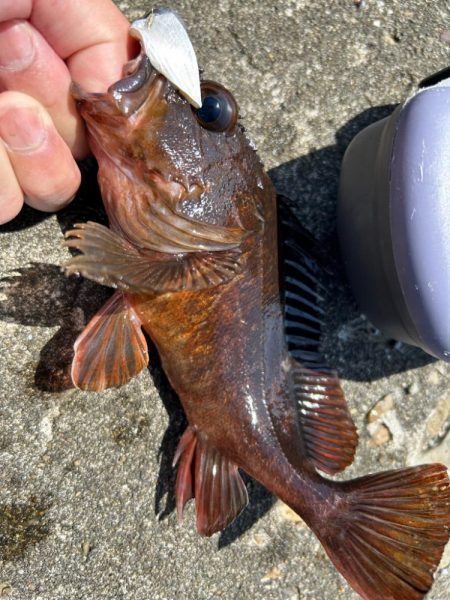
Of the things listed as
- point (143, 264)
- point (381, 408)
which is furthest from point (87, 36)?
point (381, 408)

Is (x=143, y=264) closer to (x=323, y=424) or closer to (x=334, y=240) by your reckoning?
(x=323, y=424)

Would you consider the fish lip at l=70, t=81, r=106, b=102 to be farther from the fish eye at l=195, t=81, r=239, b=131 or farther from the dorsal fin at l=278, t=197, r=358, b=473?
the dorsal fin at l=278, t=197, r=358, b=473

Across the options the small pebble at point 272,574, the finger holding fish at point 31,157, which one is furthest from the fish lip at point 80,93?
the small pebble at point 272,574

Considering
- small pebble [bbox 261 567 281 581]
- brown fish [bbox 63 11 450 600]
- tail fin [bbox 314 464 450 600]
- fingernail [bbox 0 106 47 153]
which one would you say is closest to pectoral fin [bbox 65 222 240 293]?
brown fish [bbox 63 11 450 600]

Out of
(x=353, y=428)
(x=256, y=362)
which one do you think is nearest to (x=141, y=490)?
(x=256, y=362)

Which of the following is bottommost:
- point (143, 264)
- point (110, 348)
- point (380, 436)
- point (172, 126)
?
point (380, 436)

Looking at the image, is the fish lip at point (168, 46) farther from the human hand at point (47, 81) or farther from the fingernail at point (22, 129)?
the fingernail at point (22, 129)
